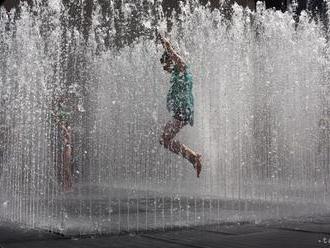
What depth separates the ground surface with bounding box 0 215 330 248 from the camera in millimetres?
5977

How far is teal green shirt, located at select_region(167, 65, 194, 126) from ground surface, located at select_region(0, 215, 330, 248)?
12.5 feet

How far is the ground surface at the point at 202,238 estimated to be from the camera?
5.98 metres

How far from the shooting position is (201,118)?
1584cm

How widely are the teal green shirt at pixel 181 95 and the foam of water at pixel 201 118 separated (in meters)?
1.74

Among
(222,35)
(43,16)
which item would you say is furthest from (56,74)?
(222,35)

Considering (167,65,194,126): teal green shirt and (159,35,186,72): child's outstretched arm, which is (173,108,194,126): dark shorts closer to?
(167,65,194,126): teal green shirt

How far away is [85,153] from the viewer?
21.5 metres

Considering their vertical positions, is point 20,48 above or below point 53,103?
above

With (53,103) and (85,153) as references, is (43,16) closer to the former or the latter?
(53,103)

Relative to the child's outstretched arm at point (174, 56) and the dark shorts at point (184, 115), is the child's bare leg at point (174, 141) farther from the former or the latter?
the child's outstretched arm at point (174, 56)

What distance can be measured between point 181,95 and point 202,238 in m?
4.83

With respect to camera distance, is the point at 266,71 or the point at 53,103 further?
the point at 266,71

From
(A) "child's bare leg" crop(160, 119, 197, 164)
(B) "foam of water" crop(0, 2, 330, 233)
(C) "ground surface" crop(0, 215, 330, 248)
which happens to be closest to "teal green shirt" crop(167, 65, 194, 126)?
(A) "child's bare leg" crop(160, 119, 197, 164)

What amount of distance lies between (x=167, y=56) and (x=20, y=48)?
12.0 feet
